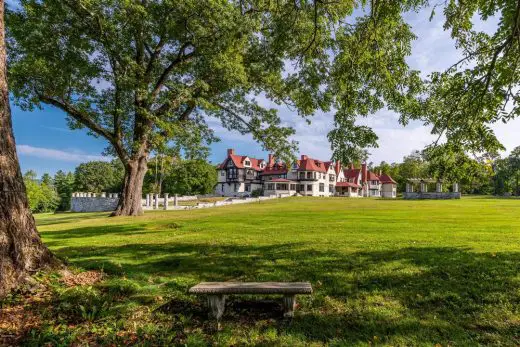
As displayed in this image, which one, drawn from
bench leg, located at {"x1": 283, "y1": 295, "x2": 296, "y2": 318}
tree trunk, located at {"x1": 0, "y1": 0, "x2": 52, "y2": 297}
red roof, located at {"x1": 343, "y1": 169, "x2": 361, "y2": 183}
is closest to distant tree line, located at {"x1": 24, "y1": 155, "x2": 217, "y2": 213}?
red roof, located at {"x1": 343, "y1": 169, "x2": 361, "y2": 183}

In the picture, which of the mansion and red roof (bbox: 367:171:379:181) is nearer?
the mansion

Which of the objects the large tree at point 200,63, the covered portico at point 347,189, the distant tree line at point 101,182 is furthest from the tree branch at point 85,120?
the covered portico at point 347,189

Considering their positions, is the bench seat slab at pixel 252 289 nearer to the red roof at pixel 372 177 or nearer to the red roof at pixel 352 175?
the red roof at pixel 352 175

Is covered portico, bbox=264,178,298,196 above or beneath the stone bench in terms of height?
above

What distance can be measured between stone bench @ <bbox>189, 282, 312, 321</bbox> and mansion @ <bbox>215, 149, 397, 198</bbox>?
5890 cm

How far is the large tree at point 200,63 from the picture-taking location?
7.47 m

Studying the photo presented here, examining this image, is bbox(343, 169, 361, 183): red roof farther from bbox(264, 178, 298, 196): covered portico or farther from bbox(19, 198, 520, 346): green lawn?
bbox(19, 198, 520, 346): green lawn

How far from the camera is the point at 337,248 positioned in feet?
27.3

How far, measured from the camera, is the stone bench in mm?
3873

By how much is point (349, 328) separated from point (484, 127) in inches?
225

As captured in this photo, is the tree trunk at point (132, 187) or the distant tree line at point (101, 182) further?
the distant tree line at point (101, 182)

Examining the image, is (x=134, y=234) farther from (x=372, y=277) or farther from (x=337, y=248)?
(x=372, y=277)

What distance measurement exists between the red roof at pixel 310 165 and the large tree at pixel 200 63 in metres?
45.8

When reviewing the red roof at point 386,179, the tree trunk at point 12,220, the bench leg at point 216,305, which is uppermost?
the red roof at point 386,179
